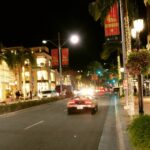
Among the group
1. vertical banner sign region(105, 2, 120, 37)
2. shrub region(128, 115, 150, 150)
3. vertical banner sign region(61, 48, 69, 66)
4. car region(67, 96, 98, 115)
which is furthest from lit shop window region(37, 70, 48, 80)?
shrub region(128, 115, 150, 150)

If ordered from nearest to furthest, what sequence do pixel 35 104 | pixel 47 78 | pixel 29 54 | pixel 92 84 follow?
pixel 35 104
pixel 29 54
pixel 47 78
pixel 92 84

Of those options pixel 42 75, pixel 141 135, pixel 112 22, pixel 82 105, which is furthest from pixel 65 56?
pixel 42 75

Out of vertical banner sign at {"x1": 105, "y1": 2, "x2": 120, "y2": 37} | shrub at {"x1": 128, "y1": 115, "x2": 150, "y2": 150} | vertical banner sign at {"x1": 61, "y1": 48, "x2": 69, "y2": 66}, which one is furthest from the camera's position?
vertical banner sign at {"x1": 61, "y1": 48, "x2": 69, "y2": 66}

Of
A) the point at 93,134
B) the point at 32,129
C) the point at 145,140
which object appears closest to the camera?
the point at 145,140

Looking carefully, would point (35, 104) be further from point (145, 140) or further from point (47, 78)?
point (47, 78)

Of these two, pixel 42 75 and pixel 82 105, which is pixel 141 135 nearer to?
pixel 82 105

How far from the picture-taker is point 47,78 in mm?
103312

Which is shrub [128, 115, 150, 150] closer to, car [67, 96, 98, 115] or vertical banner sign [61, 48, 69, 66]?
car [67, 96, 98, 115]

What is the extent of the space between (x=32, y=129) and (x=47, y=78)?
3405 inches

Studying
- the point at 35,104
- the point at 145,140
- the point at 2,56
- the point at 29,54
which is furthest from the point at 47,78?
the point at 145,140

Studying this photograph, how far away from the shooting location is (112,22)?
28.8 meters

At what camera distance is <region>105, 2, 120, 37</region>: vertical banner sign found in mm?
28006

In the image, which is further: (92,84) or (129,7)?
(92,84)

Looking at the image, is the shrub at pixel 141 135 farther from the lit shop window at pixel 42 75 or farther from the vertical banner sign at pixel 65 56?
the lit shop window at pixel 42 75
